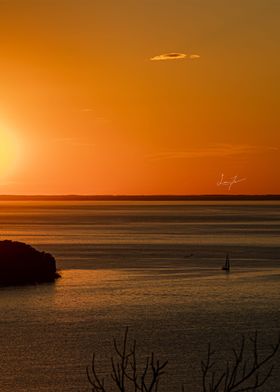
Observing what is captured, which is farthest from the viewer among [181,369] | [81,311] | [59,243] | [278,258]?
[59,243]

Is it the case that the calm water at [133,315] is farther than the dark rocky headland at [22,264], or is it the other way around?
the dark rocky headland at [22,264]

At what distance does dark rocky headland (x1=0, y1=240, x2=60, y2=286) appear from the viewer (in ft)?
197

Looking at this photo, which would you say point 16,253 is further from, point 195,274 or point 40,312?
point 195,274

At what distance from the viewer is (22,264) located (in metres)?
61.4

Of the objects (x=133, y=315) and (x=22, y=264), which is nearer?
(x=133, y=315)

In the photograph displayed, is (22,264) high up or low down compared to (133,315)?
up

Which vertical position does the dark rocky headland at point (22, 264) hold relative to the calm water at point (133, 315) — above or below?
above

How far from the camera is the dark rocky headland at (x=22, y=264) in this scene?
5994cm

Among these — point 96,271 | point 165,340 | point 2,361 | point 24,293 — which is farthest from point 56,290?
point 2,361

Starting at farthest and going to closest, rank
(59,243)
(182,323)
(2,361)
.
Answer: (59,243)
(182,323)
(2,361)

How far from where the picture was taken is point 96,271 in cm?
7562

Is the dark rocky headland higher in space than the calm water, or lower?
higher

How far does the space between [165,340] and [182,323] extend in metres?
5.59

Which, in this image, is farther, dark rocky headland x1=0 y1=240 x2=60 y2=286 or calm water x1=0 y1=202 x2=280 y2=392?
dark rocky headland x1=0 y1=240 x2=60 y2=286
